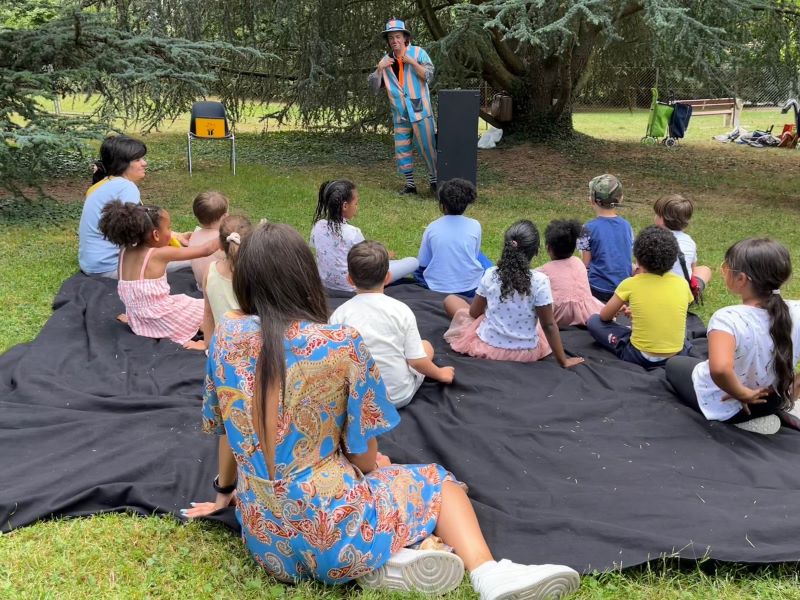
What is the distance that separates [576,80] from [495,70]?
150 centimetres

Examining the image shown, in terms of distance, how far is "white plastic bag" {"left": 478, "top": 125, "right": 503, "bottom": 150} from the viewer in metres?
12.9

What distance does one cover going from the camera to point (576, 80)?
1299 centimetres

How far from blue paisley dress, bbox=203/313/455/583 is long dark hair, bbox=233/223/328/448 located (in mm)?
34

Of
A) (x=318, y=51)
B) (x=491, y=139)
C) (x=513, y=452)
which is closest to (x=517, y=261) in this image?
(x=513, y=452)

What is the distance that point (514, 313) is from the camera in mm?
4340

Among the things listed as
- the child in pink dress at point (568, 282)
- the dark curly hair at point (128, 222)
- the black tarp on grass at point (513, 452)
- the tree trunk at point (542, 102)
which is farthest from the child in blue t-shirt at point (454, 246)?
the tree trunk at point (542, 102)

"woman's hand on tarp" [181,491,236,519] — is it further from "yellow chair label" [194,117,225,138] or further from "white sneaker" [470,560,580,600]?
"yellow chair label" [194,117,225,138]

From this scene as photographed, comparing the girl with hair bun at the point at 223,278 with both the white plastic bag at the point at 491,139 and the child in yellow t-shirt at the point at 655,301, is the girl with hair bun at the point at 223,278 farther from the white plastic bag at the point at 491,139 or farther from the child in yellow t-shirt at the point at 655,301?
the white plastic bag at the point at 491,139

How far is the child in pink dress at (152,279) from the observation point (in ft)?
15.3

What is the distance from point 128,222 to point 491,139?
925 centimetres

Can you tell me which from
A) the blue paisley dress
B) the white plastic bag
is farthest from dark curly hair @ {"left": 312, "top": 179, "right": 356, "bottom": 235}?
the white plastic bag

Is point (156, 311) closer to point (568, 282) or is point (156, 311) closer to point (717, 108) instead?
point (568, 282)

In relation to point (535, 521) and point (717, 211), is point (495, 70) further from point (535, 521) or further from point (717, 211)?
point (535, 521)

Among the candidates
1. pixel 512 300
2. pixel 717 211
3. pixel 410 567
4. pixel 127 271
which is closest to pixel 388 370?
pixel 512 300
